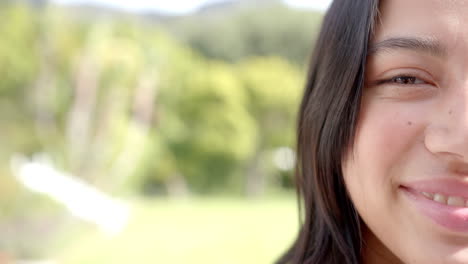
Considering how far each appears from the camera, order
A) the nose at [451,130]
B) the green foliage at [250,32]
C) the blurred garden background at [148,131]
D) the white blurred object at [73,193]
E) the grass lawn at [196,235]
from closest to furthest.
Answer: the nose at [451,130] < the white blurred object at [73,193] < the blurred garden background at [148,131] < the grass lawn at [196,235] < the green foliage at [250,32]

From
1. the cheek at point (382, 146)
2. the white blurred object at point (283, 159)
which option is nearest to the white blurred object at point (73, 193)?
the white blurred object at point (283, 159)

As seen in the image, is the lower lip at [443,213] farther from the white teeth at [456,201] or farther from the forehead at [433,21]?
the forehead at [433,21]

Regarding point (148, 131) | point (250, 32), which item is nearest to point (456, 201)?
point (148, 131)

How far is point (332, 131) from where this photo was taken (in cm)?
68

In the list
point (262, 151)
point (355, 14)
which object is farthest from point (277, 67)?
point (355, 14)

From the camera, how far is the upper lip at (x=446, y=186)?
22.3 inches

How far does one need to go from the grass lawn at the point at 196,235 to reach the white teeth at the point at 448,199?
321cm

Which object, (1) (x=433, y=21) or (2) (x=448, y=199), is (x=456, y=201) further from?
(1) (x=433, y=21)

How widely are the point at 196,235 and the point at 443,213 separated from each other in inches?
150

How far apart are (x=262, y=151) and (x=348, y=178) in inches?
165

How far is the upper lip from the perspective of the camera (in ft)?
1.86

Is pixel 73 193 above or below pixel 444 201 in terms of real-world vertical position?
below

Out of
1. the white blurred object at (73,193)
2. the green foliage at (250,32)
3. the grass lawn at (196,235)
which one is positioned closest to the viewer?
the white blurred object at (73,193)

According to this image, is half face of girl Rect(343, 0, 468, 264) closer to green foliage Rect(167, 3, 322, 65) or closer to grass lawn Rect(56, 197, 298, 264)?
grass lawn Rect(56, 197, 298, 264)
